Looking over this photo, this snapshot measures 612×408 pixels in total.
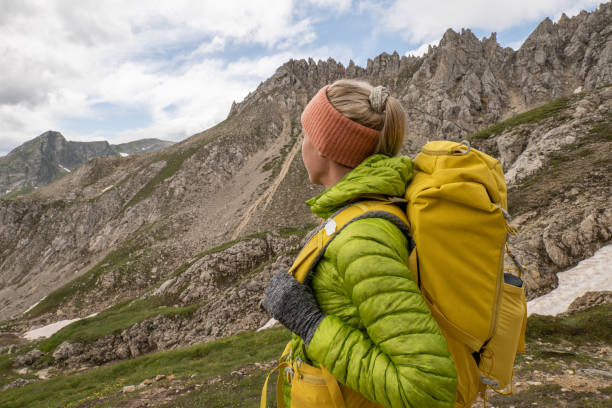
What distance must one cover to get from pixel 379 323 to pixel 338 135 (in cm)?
188

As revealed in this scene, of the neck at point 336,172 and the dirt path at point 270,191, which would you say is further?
the dirt path at point 270,191

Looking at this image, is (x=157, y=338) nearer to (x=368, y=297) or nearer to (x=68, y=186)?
(x=368, y=297)

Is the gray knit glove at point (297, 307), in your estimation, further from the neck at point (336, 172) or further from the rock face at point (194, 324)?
the rock face at point (194, 324)

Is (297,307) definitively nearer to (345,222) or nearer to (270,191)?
(345,222)

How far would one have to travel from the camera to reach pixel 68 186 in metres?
94.3

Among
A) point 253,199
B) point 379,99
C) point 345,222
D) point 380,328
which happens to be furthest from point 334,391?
point 253,199

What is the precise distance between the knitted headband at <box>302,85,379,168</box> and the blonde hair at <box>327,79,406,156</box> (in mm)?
63

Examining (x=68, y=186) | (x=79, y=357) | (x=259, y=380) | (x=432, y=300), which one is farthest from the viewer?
Result: (x=68, y=186)

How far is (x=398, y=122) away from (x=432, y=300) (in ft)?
5.58

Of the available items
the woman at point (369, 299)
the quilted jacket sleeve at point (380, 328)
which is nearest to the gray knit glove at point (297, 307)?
the woman at point (369, 299)

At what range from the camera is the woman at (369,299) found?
1.88 metres

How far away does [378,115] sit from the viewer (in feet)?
9.70

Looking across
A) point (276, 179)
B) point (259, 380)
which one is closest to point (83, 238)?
point (276, 179)

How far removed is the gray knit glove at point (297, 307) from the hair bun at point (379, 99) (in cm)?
183
